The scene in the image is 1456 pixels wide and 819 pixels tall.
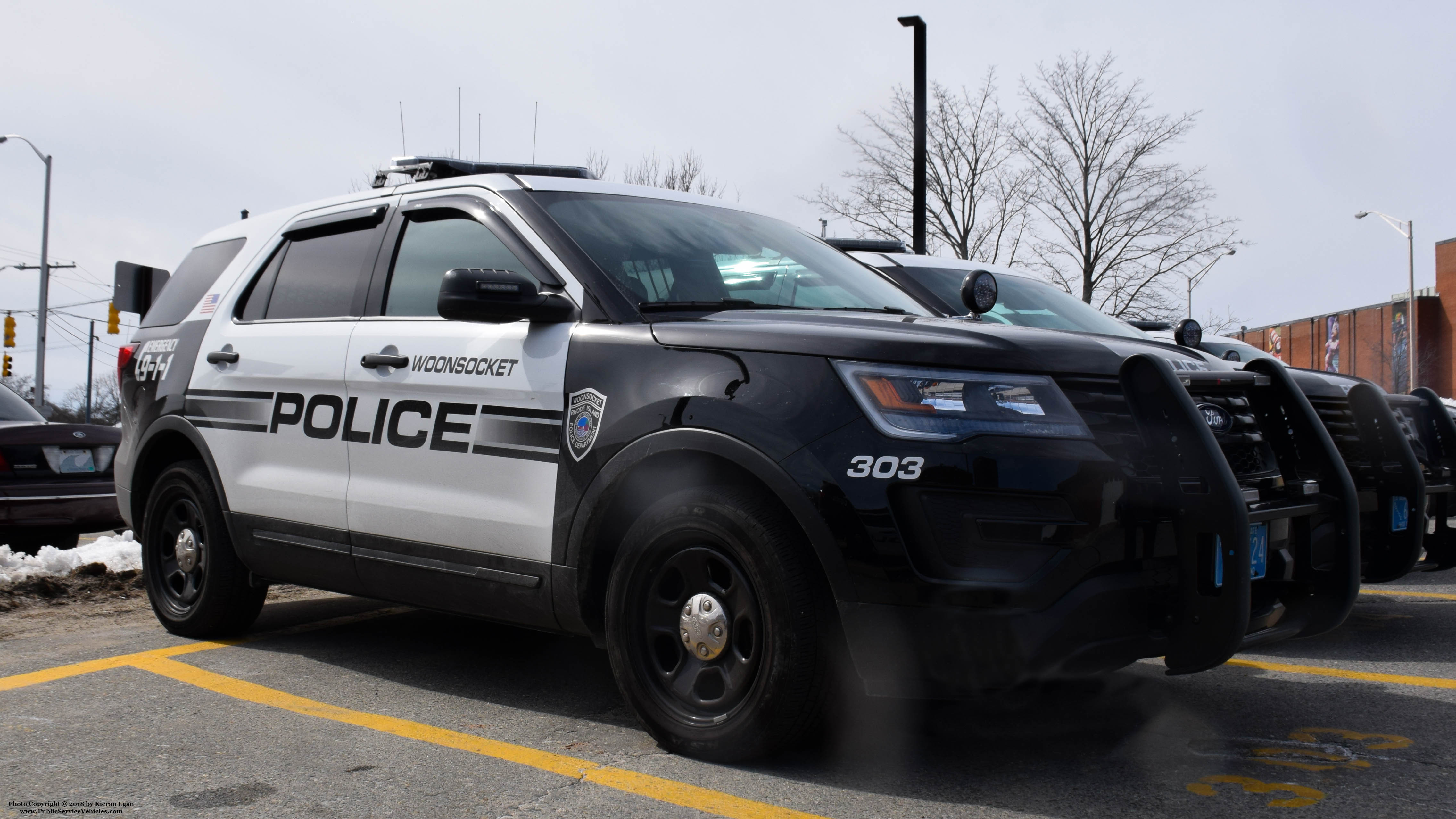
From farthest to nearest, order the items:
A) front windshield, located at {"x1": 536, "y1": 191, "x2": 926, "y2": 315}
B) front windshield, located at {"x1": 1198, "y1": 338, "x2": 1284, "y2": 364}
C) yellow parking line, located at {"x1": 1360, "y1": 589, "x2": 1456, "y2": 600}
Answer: front windshield, located at {"x1": 1198, "y1": 338, "x2": 1284, "y2": 364}
yellow parking line, located at {"x1": 1360, "y1": 589, "x2": 1456, "y2": 600}
front windshield, located at {"x1": 536, "y1": 191, "x2": 926, "y2": 315}

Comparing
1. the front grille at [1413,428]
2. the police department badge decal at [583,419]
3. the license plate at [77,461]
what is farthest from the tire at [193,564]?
the front grille at [1413,428]

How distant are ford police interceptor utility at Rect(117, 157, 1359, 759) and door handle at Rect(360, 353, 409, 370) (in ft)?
0.04

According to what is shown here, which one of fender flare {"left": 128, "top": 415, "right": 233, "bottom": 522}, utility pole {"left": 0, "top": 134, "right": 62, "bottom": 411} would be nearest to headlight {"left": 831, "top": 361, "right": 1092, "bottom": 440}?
fender flare {"left": 128, "top": 415, "right": 233, "bottom": 522}

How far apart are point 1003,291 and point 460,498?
4.95 m

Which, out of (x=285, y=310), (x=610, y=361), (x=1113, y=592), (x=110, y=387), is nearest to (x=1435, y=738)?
(x=1113, y=592)

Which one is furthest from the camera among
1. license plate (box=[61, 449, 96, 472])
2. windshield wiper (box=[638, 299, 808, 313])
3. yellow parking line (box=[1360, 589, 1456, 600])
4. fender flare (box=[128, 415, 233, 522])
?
license plate (box=[61, 449, 96, 472])

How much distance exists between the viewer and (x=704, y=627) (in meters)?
3.37

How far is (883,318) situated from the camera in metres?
3.70

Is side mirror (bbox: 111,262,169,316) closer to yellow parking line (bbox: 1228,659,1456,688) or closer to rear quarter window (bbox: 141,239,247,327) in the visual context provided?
rear quarter window (bbox: 141,239,247,327)

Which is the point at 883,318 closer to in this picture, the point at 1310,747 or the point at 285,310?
the point at 1310,747

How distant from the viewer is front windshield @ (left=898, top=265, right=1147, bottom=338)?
7.66 m

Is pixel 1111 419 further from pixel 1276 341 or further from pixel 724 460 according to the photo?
pixel 1276 341

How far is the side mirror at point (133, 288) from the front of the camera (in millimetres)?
7105

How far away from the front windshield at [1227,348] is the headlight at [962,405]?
19.5 feet
